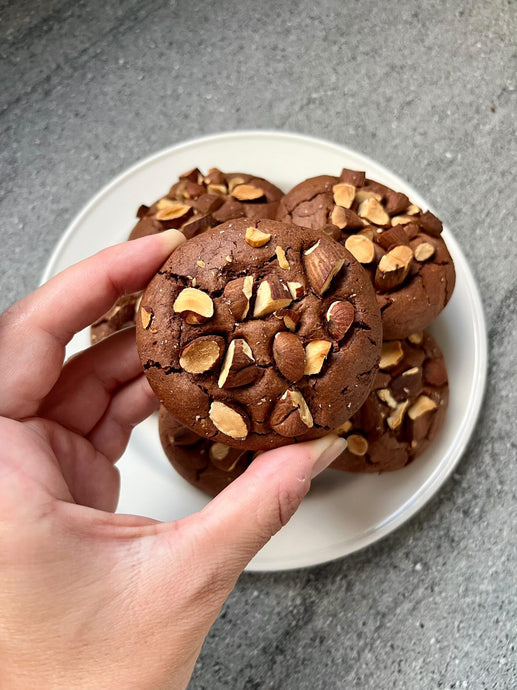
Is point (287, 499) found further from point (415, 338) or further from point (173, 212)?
point (173, 212)

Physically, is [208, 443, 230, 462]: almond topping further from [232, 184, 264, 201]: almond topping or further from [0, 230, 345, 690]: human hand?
[232, 184, 264, 201]: almond topping

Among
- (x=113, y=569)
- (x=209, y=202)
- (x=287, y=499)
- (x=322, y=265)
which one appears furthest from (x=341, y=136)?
(x=113, y=569)

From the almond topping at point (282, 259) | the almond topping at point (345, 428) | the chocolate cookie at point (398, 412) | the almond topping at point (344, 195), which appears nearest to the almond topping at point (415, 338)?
the chocolate cookie at point (398, 412)

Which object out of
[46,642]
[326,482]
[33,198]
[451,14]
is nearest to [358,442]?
[326,482]

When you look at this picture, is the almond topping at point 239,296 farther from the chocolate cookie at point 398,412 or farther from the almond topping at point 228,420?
the chocolate cookie at point 398,412

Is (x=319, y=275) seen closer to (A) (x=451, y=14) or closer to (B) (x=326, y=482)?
(B) (x=326, y=482)

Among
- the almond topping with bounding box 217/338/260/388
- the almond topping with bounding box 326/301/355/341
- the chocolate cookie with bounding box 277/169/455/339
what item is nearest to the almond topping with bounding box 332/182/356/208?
the chocolate cookie with bounding box 277/169/455/339
